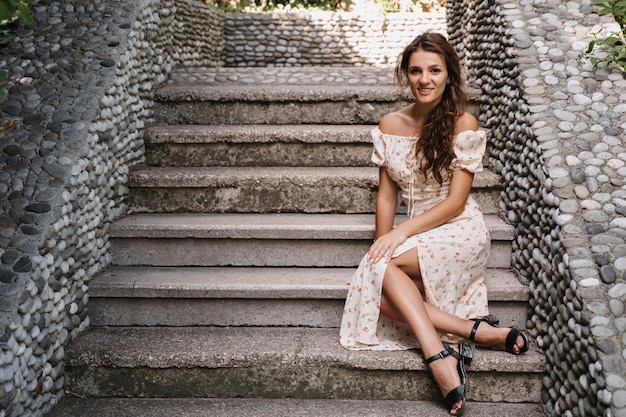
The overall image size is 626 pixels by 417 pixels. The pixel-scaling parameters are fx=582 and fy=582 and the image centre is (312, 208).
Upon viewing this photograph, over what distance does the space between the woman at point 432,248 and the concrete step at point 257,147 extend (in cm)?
73

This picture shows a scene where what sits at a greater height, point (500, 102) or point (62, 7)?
point (62, 7)

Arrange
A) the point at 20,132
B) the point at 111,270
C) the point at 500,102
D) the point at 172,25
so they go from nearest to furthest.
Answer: the point at 20,132 < the point at 111,270 < the point at 500,102 < the point at 172,25

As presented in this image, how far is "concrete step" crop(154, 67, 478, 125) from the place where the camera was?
3.60 m

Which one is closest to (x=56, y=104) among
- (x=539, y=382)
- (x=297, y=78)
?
(x=297, y=78)

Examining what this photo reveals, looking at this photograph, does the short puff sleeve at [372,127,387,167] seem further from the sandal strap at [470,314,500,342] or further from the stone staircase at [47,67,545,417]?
the sandal strap at [470,314,500,342]

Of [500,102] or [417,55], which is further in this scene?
[500,102]

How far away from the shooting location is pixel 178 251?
9.38 feet

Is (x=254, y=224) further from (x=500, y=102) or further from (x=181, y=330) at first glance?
(x=500, y=102)

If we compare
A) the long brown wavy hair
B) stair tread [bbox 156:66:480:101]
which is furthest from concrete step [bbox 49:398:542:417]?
stair tread [bbox 156:66:480:101]

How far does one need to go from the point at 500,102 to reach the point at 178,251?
183cm

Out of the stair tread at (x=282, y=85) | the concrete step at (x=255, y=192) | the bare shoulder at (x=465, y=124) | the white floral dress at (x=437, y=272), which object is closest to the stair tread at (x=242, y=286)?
the white floral dress at (x=437, y=272)

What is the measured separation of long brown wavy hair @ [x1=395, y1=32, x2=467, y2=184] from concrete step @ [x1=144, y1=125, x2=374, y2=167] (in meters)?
0.81

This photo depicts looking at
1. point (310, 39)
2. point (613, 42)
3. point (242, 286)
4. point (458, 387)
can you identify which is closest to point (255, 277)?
point (242, 286)

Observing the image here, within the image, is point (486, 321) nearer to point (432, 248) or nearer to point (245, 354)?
point (432, 248)
